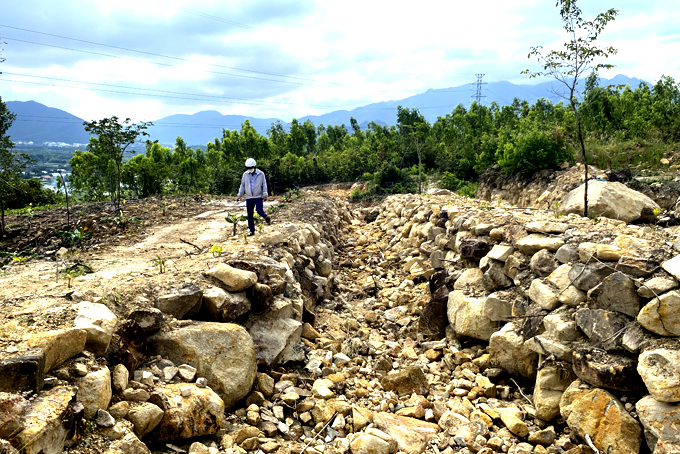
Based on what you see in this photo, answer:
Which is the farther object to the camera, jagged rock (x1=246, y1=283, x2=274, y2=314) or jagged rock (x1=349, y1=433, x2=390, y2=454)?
jagged rock (x1=246, y1=283, x2=274, y2=314)

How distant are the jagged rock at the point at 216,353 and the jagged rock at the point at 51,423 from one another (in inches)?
46.3

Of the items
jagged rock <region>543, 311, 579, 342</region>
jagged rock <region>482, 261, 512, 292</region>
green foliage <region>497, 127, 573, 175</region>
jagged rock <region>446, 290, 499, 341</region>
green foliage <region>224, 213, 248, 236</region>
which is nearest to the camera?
jagged rock <region>543, 311, 579, 342</region>

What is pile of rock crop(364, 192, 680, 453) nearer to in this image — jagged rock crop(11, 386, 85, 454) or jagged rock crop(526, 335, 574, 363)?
jagged rock crop(526, 335, 574, 363)

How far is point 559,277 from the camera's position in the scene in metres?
5.07

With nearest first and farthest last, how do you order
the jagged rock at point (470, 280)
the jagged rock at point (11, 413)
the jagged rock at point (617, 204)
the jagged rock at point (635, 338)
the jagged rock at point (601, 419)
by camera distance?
1. the jagged rock at point (11, 413)
2. the jagged rock at point (601, 419)
3. the jagged rock at point (635, 338)
4. the jagged rock at point (470, 280)
5. the jagged rock at point (617, 204)

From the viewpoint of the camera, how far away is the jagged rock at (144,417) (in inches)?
120

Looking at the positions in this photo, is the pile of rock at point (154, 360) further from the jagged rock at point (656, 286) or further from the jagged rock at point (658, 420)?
the jagged rock at point (656, 286)

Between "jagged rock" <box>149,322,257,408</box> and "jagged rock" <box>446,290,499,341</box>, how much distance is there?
3117 millimetres

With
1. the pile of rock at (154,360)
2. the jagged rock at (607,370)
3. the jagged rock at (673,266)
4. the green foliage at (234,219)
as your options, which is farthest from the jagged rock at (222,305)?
the jagged rock at (673,266)

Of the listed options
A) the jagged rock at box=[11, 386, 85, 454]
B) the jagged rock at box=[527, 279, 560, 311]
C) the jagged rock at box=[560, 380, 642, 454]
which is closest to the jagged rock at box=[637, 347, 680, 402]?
the jagged rock at box=[560, 380, 642, 454]

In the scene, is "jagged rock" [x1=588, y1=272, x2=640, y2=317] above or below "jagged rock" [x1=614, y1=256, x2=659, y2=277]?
below

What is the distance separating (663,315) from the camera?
3818 mm

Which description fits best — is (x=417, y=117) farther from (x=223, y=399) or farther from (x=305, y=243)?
(x=223, y=399)

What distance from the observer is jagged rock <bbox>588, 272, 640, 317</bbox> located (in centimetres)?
418
